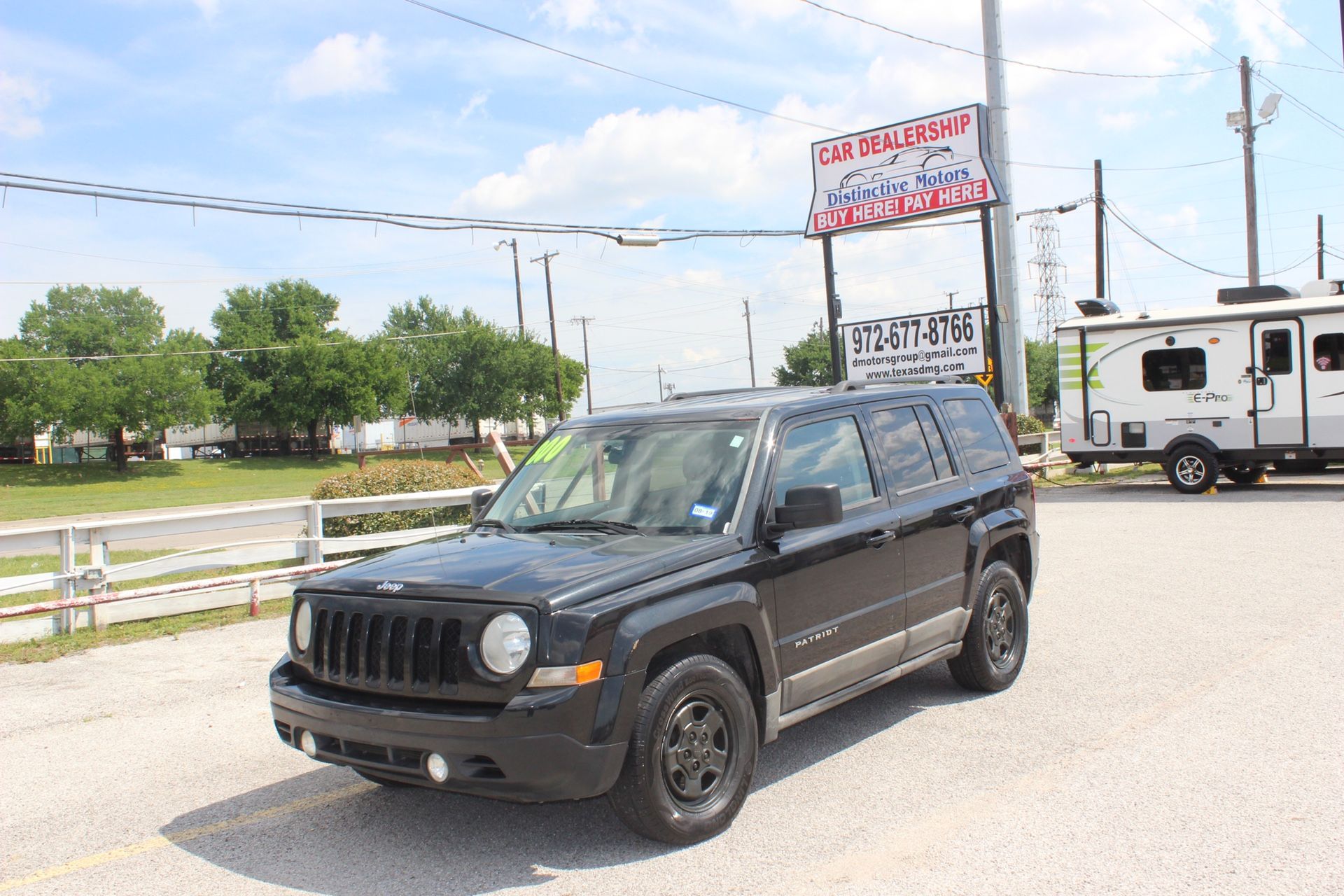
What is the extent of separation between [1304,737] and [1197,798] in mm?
1175

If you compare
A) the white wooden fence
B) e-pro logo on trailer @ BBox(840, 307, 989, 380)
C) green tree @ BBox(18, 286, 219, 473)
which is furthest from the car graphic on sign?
green tree @ BBox(18, 286, 219, 473)

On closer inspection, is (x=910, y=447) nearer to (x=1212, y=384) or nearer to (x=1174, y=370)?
(x=1212, y=384)

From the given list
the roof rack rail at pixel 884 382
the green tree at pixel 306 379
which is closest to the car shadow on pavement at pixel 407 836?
the roof rack rail at pixel 884 382

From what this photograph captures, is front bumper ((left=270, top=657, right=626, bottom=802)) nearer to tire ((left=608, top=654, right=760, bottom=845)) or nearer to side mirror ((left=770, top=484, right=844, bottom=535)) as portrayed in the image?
tire ((left=608, top=654, right=760, bottom=845))

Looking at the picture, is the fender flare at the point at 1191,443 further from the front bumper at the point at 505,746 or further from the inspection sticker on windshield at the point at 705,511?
the front bumper at the point at 505,746

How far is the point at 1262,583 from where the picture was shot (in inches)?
383

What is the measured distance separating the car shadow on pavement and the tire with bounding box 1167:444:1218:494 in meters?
15.4

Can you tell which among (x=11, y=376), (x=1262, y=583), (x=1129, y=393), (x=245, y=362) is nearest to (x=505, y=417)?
(x=245, y=362)

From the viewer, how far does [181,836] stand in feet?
15.2

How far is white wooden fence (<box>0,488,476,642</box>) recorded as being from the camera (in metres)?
9.14

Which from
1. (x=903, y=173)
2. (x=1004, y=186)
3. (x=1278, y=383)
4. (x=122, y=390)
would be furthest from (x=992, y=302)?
(x=122, y=390)

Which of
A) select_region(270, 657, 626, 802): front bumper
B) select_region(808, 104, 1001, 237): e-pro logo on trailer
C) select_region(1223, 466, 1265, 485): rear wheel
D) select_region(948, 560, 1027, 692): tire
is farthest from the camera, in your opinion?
select_region(808, 104, 1001, 237): e-pro logo on trailer

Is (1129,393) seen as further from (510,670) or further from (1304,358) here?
(510,670)

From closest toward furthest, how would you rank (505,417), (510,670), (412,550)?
(510,670), (412,550), (505,417)
